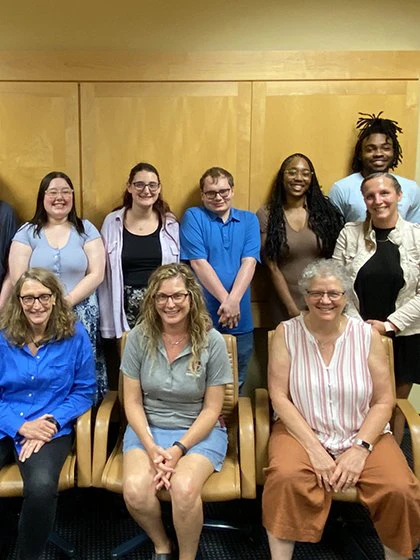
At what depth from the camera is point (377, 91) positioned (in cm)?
285

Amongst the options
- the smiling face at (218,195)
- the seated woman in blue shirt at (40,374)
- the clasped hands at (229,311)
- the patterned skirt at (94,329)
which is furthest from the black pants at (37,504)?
the smiling face at (218,195)

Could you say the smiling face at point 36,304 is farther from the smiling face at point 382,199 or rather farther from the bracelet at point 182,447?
the smiling face at point 382,199

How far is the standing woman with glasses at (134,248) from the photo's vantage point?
8.64ft

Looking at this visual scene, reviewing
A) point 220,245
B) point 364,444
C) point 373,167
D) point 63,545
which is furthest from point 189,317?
point 373,167

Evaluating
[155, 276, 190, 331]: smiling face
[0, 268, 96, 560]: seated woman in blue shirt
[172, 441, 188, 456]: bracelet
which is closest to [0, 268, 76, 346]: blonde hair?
[0, 268, 96, 560]: seated woman in blue shirt

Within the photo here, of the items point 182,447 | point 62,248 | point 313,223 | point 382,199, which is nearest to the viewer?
point 182,447

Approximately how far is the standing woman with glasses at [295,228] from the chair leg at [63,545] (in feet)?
4.95

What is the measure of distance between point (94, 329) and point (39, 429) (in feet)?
2.35

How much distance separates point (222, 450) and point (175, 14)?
231cm

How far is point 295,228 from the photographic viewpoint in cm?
278

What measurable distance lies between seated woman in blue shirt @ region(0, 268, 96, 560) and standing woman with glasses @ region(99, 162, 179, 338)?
480 millimetres

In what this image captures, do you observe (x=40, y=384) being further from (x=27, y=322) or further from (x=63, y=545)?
(x=63, y=545)

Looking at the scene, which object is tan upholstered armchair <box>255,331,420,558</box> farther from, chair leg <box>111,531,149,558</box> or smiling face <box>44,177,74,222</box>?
smiling face <box>44,177,74,222</box>

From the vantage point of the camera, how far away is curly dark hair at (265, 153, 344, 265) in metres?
2.75
